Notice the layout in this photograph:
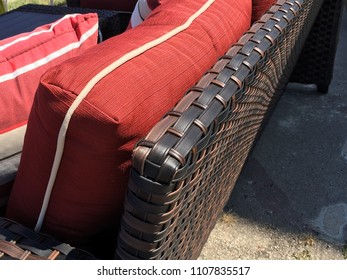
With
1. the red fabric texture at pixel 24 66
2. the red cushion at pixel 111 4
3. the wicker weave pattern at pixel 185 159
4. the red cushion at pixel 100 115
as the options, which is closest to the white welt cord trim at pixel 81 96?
the red cushion at pixel 100 115

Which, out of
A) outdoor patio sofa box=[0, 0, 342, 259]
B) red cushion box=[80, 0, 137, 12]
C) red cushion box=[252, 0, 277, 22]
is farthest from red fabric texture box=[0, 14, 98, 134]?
red cushion box=[80, 0, 137, 12]

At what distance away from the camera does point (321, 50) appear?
276 cm

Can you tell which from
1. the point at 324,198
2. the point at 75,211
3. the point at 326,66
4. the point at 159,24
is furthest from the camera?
the point at 326,66

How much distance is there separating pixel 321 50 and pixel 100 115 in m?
2.34

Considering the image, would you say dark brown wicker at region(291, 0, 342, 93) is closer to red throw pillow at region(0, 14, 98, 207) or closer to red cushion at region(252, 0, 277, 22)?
red cushion at region(252, 0, 277, 22)

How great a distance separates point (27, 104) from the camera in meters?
1.08

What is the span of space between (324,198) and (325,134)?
0.59 meters

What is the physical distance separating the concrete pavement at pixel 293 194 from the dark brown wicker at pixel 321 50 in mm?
180

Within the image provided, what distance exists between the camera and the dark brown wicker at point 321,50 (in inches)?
104

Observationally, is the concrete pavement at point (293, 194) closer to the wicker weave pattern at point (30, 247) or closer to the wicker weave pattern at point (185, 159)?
the wicker weave pattern at point (185, 159)

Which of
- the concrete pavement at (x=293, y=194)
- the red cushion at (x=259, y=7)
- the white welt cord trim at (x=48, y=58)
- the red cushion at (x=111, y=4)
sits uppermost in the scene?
the white welt cord trim at (x=48, y=58)
